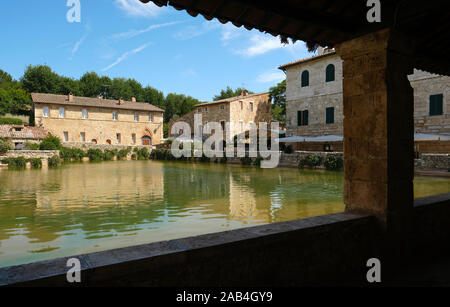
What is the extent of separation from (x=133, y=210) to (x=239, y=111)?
2835cm

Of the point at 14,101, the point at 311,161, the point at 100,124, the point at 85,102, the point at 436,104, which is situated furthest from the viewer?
the point at 14,101

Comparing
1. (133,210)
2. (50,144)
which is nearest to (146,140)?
(50,144)

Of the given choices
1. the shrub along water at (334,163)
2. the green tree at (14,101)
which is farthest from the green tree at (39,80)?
the shrub along water at (334,163)

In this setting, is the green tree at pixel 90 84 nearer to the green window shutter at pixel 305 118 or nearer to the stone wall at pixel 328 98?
the stone wall at pixel 328 98

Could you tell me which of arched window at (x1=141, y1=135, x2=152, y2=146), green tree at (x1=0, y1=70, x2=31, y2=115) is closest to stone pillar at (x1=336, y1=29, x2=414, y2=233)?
arched window at (x1=141, y1=135, x2=152, y2=146)

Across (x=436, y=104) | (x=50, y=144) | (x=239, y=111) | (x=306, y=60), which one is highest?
(x=306, y=60)

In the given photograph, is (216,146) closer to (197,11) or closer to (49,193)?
(49,193)

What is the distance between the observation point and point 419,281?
3.06 meters

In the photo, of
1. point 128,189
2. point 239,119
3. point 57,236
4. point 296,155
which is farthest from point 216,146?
point 57,236

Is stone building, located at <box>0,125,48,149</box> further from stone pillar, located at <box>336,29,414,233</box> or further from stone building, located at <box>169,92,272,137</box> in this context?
stone pillar, located at <box>336,29,414,233</box>

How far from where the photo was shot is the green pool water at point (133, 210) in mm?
5477

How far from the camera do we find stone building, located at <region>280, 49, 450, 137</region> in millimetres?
17641

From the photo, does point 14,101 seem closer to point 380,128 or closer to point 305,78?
point 305,78

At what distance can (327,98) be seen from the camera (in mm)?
23156
